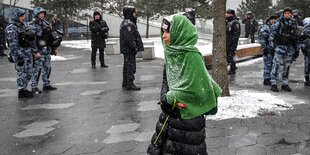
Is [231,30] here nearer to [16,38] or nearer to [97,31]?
[97,31]

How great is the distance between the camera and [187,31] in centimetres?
344

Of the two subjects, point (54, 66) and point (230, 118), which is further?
point (54, 66)

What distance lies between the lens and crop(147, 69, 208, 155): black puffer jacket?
11.5ft

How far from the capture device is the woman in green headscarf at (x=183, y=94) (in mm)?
3389

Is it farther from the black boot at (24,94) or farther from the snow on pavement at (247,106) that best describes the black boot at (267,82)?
the black boot at (24,94)

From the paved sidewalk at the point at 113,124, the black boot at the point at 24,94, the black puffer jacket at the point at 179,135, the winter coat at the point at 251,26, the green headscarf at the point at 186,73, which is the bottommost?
the paved sidewalk at the point at 113,124

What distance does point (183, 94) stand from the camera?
11.2ft

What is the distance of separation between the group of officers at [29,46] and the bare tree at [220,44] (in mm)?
3890

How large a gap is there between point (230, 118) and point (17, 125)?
362 centimetres

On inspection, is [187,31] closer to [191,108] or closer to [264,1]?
[191,108]

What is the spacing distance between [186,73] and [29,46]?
Result: 19.8 feet

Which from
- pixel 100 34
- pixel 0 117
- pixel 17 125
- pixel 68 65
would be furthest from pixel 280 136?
pixel 68 65

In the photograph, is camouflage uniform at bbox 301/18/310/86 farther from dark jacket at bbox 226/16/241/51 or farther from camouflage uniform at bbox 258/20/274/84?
dark jacket at bbox 226/16/241/51

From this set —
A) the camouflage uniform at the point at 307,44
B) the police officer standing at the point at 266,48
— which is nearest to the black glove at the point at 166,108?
the police officer standing at the point at 266,48
